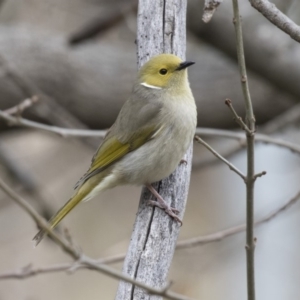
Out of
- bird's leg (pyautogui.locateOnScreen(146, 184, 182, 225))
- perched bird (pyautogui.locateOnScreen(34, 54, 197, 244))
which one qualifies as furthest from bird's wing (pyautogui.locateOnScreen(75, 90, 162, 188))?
bird's leg (pyautogui.locateOnScreen(146, 184, 182, 225))

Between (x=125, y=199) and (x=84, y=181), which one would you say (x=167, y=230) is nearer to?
(x=84, y=181)

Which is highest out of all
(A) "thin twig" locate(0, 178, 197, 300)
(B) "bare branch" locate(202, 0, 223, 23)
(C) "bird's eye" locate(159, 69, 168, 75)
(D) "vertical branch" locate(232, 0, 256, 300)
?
(C) "bird's eye" locate(159, 69, 168, 75)

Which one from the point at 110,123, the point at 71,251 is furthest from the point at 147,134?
the point at 110,123

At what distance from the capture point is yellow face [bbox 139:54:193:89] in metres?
3.91

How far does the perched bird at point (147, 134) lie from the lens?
3830 mm

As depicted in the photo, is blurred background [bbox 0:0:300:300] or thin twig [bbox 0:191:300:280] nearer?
thin twig [bbox 0:191:300:280]

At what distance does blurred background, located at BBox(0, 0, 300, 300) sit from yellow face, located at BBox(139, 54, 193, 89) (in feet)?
5.52

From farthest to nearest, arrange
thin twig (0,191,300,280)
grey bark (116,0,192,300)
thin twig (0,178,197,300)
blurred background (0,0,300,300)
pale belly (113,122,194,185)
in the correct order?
1. blurred background (0,0,300,300)
2. pale belly (113,122,194,185)
3. grey bark (116,0,192,300)
4. thin twig (0,191,300,280)
5. thin twig (0,178,197,300)

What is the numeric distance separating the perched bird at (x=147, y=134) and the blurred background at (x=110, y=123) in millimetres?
1688

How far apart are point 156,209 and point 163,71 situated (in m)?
0.93

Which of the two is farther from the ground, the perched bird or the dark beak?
the dark beak

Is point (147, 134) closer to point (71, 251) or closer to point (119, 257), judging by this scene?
point (119, 257)

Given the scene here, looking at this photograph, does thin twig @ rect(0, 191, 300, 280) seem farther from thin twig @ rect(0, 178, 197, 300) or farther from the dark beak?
the dark beak

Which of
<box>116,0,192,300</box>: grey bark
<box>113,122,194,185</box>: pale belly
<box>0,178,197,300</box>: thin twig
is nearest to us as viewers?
<box>0,178,197,300</box>: thin twig
